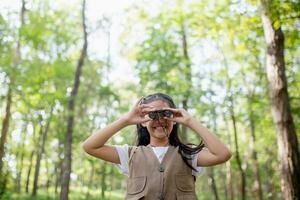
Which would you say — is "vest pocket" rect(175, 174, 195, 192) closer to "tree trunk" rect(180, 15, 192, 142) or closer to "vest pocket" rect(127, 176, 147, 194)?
"vest pocket" rect(127, 176, 147, 194)

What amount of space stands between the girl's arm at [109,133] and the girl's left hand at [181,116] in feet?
0.60

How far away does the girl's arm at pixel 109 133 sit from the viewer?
2.41 meters

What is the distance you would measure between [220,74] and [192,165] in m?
14.1

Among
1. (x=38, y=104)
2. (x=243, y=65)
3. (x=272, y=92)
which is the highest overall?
(x=243, y=65)

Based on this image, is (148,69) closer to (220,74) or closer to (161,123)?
(220,74)

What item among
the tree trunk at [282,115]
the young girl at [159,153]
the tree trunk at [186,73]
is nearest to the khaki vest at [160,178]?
the young girl at [159,153]

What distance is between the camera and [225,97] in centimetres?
1445

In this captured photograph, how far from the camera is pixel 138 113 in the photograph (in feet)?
8.07

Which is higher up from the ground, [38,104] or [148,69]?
[148,69]

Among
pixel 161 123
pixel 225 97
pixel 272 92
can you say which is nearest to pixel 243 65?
pixel 225 97

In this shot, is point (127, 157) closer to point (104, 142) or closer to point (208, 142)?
point (104, 142)

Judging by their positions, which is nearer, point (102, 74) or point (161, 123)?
point (161, 123)

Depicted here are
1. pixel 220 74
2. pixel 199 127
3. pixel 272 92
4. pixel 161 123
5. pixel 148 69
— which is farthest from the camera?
pixel 220 74

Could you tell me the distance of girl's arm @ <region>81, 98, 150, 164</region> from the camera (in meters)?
2.41
